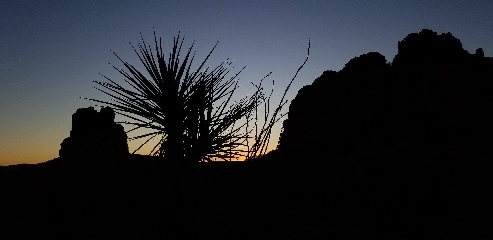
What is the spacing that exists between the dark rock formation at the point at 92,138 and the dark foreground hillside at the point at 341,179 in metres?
5.42

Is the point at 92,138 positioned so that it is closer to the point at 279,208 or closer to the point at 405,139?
the point at 279,208

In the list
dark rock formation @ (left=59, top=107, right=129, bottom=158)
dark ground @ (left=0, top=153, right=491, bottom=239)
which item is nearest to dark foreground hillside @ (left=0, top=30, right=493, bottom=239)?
dark ground @ (left=0, top=153, right=491, bottom=239)

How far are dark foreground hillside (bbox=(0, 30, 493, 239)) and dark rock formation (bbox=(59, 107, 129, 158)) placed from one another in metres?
5.42

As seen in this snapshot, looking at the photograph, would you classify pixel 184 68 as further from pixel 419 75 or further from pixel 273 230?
pixel 419 75

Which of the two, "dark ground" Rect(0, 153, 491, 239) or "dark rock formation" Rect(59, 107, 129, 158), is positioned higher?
"dark rock formation" Rect(59, 107, 129, 158)

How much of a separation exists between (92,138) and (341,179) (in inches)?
951

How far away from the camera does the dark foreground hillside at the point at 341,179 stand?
8609mm

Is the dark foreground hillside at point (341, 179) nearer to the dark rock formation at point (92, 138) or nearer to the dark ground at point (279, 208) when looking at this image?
the dark ground at point (279, 208)

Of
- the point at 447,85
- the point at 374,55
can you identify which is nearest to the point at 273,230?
the point at 447,85

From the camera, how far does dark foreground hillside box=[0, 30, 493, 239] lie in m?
8.61

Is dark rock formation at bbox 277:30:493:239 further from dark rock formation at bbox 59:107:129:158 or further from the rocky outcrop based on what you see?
dark rock formation at bbox 59:107:129:158

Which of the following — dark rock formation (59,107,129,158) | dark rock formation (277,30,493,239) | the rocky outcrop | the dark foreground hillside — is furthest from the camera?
dark rock formation (59,107,129,158)

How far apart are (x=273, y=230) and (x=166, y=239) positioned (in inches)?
290

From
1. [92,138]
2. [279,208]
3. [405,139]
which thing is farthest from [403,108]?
[92,138]
